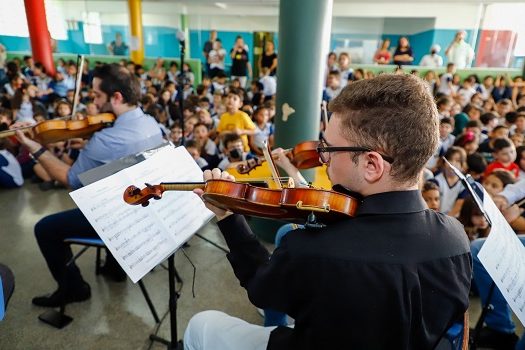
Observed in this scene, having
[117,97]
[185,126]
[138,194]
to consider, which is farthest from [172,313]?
[185,126]

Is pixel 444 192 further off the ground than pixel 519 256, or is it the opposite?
pixel 519 256

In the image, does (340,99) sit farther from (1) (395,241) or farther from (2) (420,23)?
(2) (420,23)

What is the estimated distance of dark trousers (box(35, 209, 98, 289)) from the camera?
86.0 inches

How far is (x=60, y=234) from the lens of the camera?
2.20 m

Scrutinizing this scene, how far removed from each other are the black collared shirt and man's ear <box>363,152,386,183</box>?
2.0 inches

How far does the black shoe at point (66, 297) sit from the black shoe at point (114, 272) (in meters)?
0.24

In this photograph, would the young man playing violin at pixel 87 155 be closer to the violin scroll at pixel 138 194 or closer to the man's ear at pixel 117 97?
the man's ear at pixel 117 97

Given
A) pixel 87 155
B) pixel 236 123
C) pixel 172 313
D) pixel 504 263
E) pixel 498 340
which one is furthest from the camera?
pixel 236 123

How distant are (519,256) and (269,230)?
6.62 feet

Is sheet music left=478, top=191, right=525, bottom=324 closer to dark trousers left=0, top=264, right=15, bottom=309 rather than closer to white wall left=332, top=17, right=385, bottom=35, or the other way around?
dark trousers left=0, top=264, right=15, bottom=309

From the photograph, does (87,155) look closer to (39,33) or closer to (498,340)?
(498,340)

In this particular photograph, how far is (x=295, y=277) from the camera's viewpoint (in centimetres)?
90

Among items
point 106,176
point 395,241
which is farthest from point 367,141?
point 106,176

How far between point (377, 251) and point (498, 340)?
1811mm
